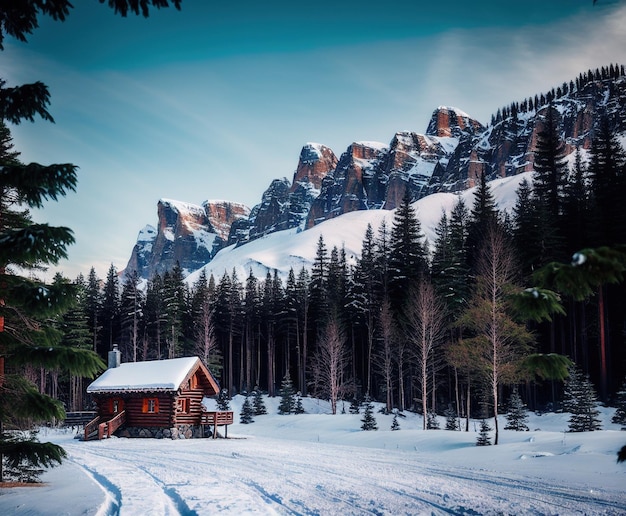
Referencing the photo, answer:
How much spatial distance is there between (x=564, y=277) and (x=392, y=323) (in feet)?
130

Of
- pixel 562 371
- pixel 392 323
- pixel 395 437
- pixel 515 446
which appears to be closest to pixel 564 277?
pixel 562 371

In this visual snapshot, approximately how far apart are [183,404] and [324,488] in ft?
72.0

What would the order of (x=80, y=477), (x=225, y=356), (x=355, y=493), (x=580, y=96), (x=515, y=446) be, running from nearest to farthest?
(x=355, y=493), (x=80, y=477), (x=515, y=446), (x=225, y=356), (x=580, y=96)

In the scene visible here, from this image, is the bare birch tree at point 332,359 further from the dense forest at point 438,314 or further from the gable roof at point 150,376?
the gable roof at point 150,376

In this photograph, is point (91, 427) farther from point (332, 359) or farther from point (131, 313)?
point (131, 313)

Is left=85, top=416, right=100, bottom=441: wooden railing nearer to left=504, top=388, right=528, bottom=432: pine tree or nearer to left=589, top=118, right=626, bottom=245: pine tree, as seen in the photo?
left=504, top=388, right=528, bottom=432: pine tree

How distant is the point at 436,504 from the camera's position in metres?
9.73

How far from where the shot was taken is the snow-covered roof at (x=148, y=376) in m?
29.7

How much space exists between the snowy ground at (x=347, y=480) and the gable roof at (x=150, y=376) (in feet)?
22.2

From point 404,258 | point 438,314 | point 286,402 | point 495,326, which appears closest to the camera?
point 495,326

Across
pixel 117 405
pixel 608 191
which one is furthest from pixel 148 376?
pixel 608 191

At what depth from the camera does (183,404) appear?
3123 cm

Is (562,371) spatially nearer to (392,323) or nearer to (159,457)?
(159,457)

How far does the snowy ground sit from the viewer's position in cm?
935
